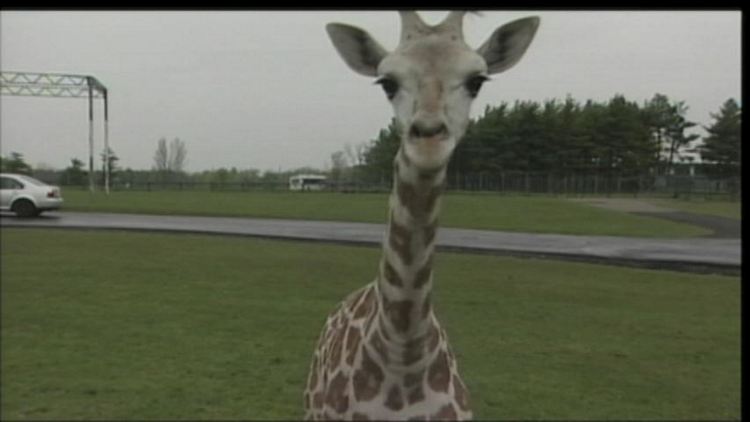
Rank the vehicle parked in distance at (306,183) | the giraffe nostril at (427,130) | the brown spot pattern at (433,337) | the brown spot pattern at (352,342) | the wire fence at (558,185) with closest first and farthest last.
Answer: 1. the giraffe nostril at (427,130)
2. the brown spot pattern at (433,337)
3. the brown spot pattern at (352,342)
4. the wire fence at (558,185)
5. the vehicle parked in distance at (306,183)

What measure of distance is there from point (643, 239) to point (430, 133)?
647 inches

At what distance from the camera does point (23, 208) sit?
1995cm

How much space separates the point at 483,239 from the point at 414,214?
14227mm

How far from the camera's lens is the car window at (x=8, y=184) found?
779 inches

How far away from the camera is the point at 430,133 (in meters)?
1.92

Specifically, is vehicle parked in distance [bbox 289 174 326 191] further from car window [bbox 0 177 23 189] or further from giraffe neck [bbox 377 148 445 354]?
giraffe neck [bbox 377 148 445 354]

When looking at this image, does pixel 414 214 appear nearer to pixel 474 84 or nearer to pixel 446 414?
→ pixel 474 84

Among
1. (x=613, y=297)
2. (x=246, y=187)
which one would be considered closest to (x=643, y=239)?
(x=613, y=297)

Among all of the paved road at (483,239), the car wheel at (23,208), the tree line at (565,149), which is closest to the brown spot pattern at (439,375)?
the paved road at (483,239)

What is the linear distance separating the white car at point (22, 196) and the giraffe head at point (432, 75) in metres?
20.2

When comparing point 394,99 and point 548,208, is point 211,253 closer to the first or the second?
point 394,99

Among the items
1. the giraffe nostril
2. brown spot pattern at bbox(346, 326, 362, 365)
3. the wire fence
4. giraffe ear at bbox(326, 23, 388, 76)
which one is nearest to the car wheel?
brown spot pattern at bbox(346, 326, 362, 365)

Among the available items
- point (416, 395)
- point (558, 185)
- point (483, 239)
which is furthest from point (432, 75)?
point (558, 185)

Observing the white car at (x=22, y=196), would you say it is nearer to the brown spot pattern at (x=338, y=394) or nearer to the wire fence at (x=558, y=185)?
the brown spot pattern at (x=338, y=394)
